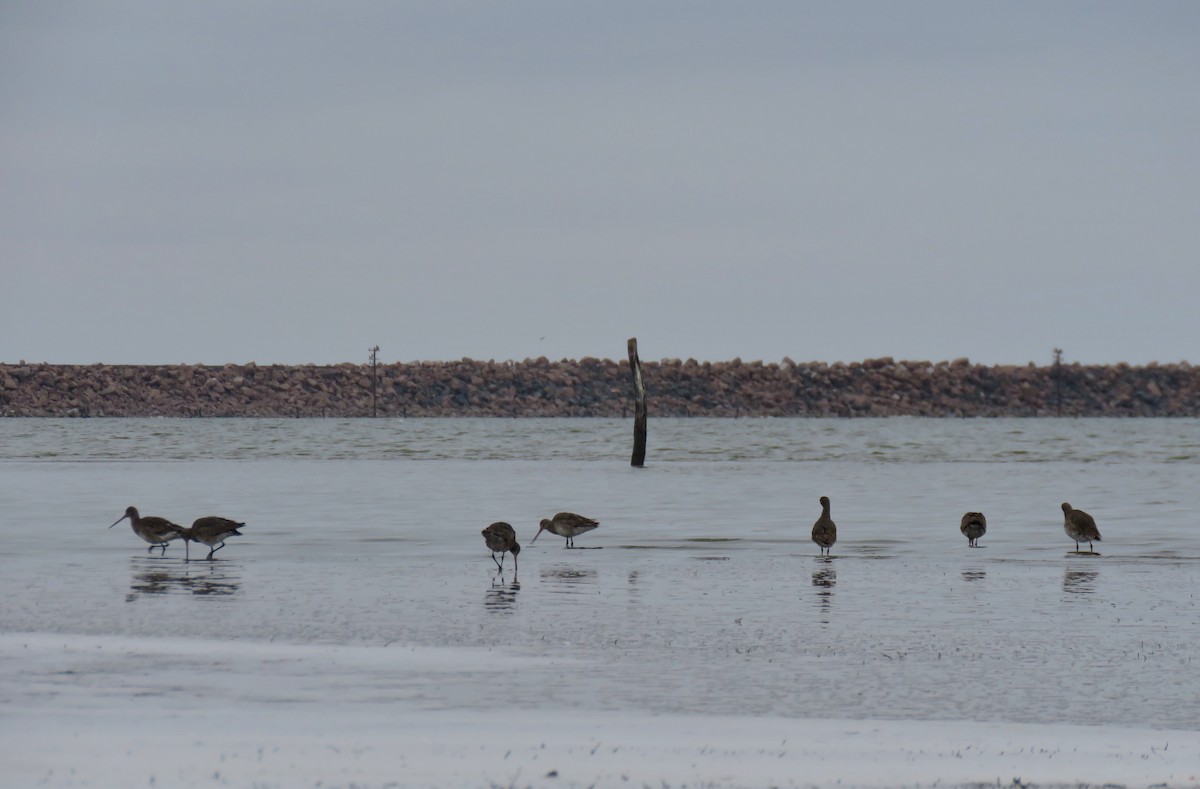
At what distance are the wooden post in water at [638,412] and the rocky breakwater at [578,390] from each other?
120846mm

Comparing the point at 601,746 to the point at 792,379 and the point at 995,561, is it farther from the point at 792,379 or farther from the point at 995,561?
the point at 792,379

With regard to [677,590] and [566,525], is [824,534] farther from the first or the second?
[677,590]

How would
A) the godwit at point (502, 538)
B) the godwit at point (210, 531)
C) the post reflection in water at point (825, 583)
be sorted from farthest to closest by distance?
1. the godwit at point (210, 531)
2. the godwit at point (502, 538)
3. the post reflection in water at point (825, 583)

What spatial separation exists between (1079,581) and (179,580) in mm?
9699

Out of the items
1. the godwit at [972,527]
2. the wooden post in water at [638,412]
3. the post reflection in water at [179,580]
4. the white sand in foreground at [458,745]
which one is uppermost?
the wooden post in water at [638,412]

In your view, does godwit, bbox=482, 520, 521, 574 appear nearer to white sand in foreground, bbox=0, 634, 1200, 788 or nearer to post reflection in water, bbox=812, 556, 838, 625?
post reflection in water, bbox=812, 556, 838, 625

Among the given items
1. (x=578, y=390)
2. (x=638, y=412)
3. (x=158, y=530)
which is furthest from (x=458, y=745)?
(x=578, y=390)

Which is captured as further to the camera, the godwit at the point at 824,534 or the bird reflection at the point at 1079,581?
the godwit at the point at 824,534

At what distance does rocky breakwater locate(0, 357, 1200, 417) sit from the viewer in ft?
591

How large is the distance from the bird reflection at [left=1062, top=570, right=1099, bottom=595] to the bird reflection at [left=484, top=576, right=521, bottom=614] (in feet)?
18.6

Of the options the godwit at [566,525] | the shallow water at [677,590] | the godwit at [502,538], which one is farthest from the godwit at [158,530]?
the godwit at [566,525]

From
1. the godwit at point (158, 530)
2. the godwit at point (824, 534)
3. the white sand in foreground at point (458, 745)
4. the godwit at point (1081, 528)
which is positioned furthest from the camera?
the godwit at point (1081, 528)

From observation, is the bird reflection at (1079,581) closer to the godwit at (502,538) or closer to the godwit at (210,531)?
the godwit at (502,538)

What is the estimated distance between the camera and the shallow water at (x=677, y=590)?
10.9m
